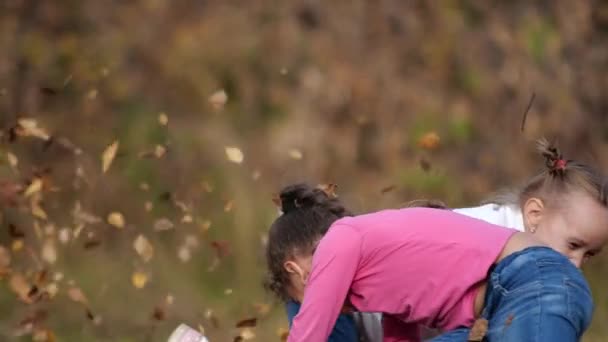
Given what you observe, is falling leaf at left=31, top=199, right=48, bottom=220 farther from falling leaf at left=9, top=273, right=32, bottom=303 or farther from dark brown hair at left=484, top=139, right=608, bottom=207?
dark brown hair at left=484, top=139, right=608, bottom=207

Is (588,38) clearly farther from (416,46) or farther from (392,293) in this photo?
(392,293)

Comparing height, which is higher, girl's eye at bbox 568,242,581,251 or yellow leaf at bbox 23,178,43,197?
girl's eye at bbox 568,242,581,251

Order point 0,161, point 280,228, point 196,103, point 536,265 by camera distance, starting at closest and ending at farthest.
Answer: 1. point 536,265
2. point 280,228
3. point 0,161
4. point 196,103

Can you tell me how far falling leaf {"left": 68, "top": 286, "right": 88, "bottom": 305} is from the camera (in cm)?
480

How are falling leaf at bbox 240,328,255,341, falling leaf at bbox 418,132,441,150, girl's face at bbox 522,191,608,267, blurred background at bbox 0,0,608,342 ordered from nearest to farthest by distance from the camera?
girl's face at bbox 522,191,608,267 < falling leaf at bbox 240,328,255,341 < blurred background at bbox 0,0,608,342 < falling leaf at bbox 418,132,441,150

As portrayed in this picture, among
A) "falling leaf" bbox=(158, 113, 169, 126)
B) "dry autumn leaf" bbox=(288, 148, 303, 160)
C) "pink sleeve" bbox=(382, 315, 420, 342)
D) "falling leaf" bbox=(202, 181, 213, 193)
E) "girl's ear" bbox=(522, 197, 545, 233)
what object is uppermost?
"girl's ear" bbox=(522, 197, 545, 233)

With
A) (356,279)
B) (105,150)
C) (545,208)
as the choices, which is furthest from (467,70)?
(356,279)

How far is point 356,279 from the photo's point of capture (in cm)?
309

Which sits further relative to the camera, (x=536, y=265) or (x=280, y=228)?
(x=280, y=228)

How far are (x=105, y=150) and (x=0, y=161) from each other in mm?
459

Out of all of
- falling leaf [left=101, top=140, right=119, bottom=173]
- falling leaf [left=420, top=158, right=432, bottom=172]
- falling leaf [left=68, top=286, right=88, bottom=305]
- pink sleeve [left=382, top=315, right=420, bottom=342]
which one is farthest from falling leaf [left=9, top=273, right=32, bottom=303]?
pink sleeve [left=382, top=315, right=420, bottom=342]

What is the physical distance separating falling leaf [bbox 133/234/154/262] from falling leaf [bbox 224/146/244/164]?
546 mm

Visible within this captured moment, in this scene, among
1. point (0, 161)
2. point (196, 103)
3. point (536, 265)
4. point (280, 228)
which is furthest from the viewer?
point (196, 103)

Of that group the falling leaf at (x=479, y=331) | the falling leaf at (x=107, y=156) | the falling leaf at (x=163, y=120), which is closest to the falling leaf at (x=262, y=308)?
the falling leaf at (x=107, y=156)
